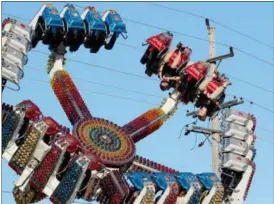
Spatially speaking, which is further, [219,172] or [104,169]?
[219,172]

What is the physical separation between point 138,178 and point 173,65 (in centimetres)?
504

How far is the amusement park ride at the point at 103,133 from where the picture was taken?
29062 mm

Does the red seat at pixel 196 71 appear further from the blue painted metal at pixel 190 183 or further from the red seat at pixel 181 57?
the blue painted metal at pixel 190 183

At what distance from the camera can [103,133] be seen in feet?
102

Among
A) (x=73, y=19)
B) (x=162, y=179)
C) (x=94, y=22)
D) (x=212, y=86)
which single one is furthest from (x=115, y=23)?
(x=162, y=179)

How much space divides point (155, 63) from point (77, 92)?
11.7ft

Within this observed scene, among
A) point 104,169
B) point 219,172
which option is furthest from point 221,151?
point 104,169

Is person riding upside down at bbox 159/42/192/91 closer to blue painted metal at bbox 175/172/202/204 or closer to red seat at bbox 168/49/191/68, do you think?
red seat at bbox 168/49/191/68

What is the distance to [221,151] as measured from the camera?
3416cm

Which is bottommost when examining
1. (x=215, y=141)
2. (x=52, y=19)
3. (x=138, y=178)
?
(x=138, y=178)

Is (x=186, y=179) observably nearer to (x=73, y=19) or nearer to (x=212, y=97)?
(x=212, y=97)

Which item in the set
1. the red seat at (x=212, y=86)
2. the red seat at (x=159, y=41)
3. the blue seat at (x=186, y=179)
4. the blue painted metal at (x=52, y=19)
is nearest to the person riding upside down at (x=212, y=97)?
the red seat at (x=212, y=86)

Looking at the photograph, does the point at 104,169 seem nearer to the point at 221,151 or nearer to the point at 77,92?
the point at 77,92

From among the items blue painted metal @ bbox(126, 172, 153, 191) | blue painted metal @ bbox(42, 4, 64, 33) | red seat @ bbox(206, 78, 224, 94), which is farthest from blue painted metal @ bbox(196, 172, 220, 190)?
blue painted metal @ bbox(42, 4, 64, 33)
